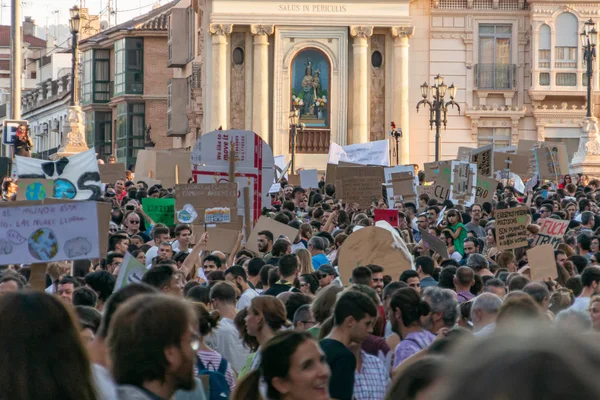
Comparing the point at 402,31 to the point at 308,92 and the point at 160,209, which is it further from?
the point at 160,209

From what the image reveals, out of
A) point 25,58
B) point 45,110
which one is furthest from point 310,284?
point 25,58

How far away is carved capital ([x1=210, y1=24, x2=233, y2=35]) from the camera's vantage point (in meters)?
44.4

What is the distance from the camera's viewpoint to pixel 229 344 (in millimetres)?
7176

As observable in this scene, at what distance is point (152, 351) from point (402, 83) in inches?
1640

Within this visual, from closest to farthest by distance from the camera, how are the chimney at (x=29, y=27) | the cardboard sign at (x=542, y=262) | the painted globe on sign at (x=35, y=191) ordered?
1. the cardboard sign at (x=542, y=262)
2. the painted globe on sign at (x=35, y=191)
3. the chimney at (x=29, y=27)

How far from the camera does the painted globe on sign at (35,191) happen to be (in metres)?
16.9

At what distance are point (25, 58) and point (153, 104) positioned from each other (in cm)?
3868

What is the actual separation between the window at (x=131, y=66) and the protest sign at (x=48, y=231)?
51.4 m

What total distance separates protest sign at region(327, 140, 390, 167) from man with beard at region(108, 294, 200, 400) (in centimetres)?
2627

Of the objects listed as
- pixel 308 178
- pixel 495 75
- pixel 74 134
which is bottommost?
pixel 308 178

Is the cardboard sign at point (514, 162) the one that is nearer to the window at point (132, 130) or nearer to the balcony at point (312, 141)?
the balcony at point (312, 141)

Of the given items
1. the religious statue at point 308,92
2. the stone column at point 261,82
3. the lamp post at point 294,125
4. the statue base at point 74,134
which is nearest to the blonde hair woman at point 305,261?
the statue base at point 74,134

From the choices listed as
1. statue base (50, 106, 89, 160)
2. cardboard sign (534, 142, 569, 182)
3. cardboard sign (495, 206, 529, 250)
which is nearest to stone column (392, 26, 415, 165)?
statue base (50, 106, 89, 160)

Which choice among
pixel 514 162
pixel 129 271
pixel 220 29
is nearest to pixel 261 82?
pixel 220 29
